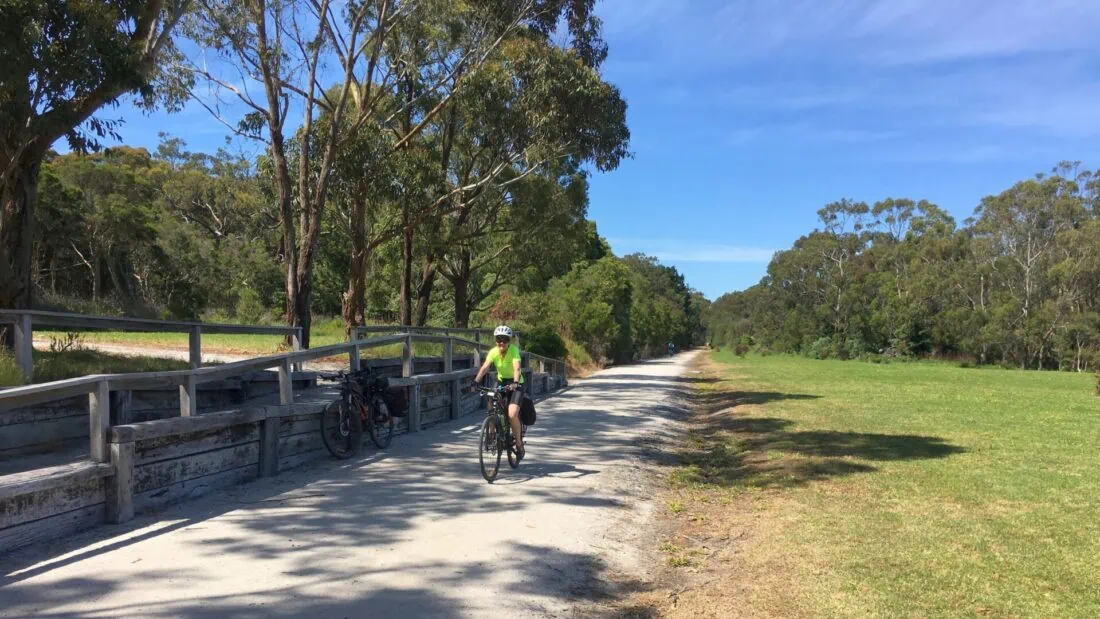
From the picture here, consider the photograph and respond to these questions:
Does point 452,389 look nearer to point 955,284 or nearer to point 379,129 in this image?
point 379,129

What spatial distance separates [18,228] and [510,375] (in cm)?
695

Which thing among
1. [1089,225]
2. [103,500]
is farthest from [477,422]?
[1089,225]

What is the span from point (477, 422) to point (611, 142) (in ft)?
33.8

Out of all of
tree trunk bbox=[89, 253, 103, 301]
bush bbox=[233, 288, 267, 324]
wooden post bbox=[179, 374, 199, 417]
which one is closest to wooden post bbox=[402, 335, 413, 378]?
wooden post bbox=[179, 374, 199, 417]

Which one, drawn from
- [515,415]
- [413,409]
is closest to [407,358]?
[413,409]

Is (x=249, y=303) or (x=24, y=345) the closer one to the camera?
(x=24, y=345)

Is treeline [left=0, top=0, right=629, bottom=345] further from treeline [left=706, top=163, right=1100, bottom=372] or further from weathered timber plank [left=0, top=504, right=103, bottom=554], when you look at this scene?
treeline [left=706, top=163, right=1100, bottom=372]

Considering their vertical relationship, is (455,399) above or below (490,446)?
above

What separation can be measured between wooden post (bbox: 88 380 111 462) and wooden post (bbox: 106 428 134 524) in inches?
2.3

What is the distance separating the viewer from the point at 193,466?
→ 6438 mm

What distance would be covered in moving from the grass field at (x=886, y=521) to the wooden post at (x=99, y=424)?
4.03 metres

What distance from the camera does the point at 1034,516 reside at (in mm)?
6812

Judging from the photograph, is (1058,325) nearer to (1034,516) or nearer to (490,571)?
(1034,516)

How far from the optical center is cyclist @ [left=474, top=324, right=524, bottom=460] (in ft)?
28.1
